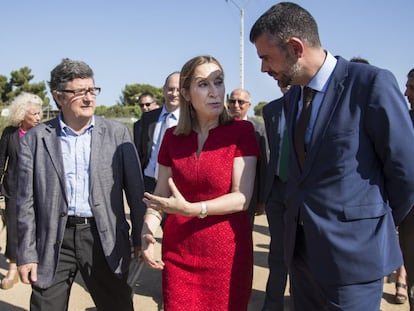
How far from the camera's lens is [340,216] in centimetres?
206

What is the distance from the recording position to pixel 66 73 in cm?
286

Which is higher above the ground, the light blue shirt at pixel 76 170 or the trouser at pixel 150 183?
the light blue shirt at pixel 76 170

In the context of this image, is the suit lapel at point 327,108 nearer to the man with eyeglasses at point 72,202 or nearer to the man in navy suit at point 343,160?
the man in navy suit at point 343,160

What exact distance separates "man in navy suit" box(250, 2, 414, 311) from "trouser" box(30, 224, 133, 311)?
1.43 meters

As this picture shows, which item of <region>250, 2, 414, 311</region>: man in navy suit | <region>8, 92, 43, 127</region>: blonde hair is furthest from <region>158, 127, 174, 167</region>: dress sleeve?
<region>8, 92, 43, 127</region>: blonde hair

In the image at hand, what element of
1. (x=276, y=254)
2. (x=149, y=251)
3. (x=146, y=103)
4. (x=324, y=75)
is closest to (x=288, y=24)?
(x=324, y=75)

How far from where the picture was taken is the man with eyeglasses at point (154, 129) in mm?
5098

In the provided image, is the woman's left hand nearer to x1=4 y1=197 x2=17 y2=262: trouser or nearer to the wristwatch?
the wristwatch

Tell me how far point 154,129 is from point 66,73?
2.38 m

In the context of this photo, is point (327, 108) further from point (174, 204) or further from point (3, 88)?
point (3, 88)

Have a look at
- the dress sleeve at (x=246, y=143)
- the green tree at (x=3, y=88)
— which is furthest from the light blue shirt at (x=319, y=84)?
the green tree at (x=3, y=88)

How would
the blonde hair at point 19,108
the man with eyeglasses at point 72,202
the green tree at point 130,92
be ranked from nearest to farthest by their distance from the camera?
the man with eyeglasses at point 72,202 < the blonde hair at point 19,108 < the green tree at point 130,92

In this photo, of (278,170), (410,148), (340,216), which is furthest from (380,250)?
(278,170)

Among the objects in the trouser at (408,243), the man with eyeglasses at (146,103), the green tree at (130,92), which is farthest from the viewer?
the green tree at (130,92)
